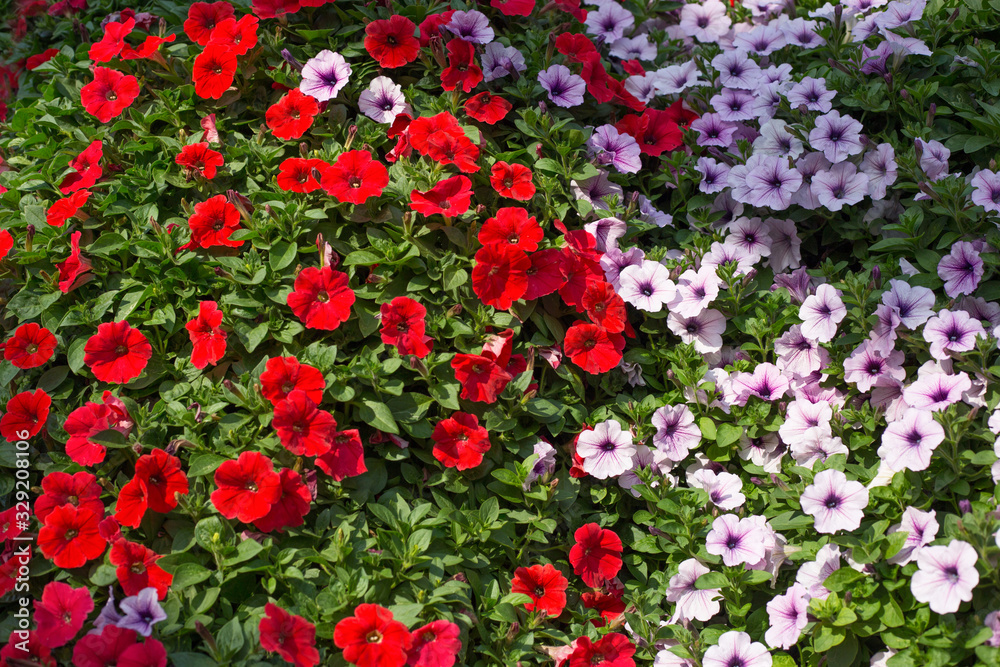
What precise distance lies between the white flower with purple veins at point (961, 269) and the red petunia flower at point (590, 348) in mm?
1053

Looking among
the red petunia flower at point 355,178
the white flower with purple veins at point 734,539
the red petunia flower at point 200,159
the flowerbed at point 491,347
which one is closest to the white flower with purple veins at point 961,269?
the flowerbed at point 491,347

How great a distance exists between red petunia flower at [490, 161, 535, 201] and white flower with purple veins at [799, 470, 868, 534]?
4.01 ft

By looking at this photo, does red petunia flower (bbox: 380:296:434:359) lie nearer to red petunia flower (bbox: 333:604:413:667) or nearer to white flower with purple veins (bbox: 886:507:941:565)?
red petunia flower (bbox: 333:604:413:667)

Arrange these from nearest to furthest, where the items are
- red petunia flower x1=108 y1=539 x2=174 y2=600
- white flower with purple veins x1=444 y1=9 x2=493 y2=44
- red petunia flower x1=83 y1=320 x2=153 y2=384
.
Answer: red petunia flower x1=108 y1=539 x2=174 y2=600 → red petunia flower x1=83 y1=320 x2=153 y2=384 → white flower with purple veins x1=444 y1=9 x2=493 y2=44

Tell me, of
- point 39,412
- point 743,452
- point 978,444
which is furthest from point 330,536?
point 978,444

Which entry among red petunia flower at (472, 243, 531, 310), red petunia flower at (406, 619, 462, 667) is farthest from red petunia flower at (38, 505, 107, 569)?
red petunia flower at (472, 243, 531, 310)

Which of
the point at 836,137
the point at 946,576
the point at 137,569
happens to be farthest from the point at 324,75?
the point at 946,576

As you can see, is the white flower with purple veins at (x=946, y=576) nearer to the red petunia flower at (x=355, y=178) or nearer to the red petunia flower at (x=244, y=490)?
the red petunia flower at (x=244, y=490)

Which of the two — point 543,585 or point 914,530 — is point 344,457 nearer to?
point 543,585

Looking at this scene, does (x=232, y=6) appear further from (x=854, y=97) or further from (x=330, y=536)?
(x=854, y=97)

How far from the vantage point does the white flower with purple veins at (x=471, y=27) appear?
2.81 metres

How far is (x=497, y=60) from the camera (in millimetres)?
2879

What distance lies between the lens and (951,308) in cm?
250

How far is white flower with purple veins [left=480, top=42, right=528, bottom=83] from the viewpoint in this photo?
Result: 2.87 m
